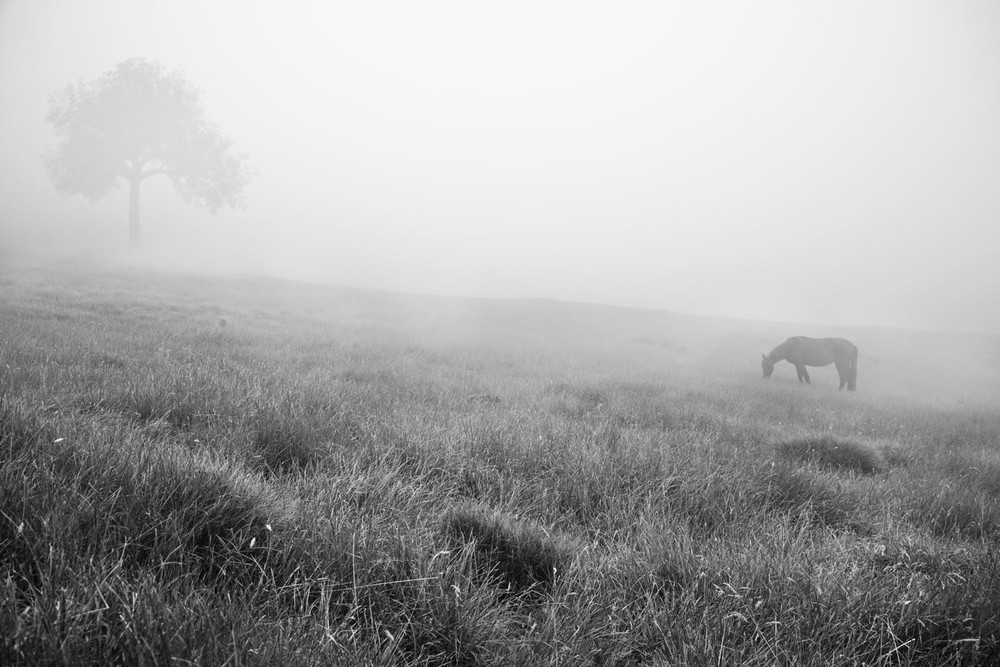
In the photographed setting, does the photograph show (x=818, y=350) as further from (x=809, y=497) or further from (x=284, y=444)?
(x=284, y=444)

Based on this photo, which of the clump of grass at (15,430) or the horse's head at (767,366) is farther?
the horse's head at (767,366)

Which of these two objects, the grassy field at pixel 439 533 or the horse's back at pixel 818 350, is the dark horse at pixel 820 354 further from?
the grassy field at pixel 439 533

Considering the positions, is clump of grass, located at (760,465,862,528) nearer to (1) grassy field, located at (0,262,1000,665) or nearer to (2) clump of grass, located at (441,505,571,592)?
(1) grassy field, located at (0,262,1000,665)

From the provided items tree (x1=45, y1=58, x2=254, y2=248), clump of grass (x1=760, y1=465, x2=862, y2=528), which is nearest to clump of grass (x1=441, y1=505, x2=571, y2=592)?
clump of grass (x1=760, y1=465, x2=862, y2=528)

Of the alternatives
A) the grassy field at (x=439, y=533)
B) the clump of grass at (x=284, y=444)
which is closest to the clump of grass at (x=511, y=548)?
the grassy field at (x=439, y=533)

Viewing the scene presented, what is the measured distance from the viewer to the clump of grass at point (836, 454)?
18.6 feet

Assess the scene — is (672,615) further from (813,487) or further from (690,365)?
(690,365)

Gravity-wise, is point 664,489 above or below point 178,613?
below

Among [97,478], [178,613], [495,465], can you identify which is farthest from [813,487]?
[97,478]

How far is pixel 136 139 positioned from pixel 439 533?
5392 cm

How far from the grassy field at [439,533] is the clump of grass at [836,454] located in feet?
0.11

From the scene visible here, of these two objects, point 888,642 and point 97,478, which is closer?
point 888,642

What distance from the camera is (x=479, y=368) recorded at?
39.1 feet

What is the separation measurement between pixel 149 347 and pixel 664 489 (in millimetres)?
8463
